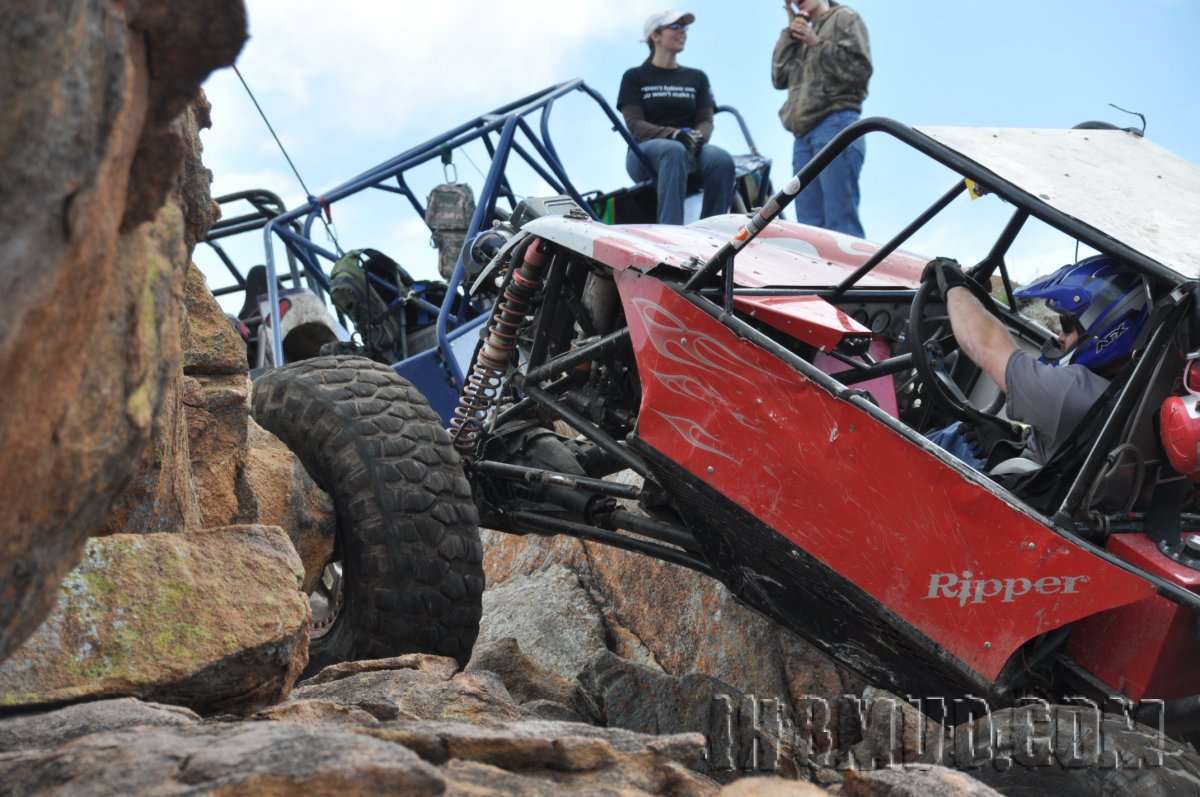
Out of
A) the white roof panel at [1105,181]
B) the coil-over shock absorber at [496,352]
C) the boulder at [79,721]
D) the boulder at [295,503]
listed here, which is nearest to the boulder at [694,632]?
the coil-over shock absorber at [496,352]

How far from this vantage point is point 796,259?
13.1ft

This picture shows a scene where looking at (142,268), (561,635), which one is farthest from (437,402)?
(142,268)

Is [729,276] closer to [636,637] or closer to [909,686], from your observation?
[909,686]

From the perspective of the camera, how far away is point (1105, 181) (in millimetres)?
2994

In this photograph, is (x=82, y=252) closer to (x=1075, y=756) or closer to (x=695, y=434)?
(x=695, y=434)

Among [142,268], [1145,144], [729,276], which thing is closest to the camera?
[142,268]

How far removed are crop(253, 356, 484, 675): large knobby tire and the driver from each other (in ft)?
5.02

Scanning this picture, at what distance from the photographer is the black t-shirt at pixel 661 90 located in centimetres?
723

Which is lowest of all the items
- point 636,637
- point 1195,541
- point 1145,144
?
point 636,637

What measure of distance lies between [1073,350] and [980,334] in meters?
0.21

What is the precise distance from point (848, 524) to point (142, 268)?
5.68ft

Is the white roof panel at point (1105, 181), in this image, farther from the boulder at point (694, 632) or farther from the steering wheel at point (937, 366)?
the boulder at point (694, 632)

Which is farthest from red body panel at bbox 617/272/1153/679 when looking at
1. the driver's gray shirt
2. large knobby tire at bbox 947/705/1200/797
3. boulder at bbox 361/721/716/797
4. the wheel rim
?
the wheel rim

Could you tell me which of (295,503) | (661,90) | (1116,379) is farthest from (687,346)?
(661,90)
